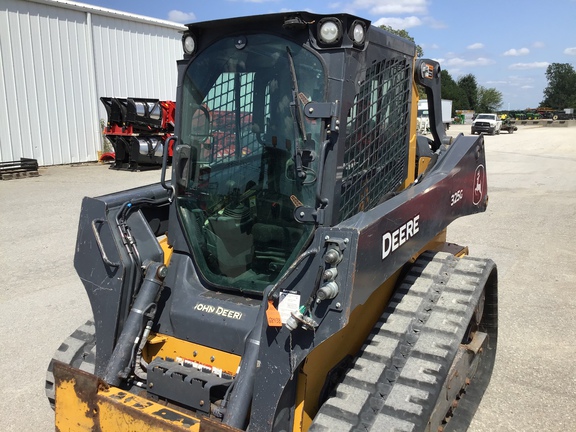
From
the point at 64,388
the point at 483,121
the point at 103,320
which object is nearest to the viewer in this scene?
the point at 64,388

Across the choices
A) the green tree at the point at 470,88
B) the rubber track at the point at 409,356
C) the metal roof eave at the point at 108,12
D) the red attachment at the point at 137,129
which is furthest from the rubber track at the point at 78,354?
the green tree at the point at 470,88

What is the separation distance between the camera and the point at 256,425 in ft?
7.55

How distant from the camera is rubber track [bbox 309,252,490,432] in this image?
230cm

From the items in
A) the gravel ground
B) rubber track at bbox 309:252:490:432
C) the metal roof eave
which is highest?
the metal roof eave

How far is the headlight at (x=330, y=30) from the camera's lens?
8.14 ft

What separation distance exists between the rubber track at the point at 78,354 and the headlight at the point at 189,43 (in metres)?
1.86

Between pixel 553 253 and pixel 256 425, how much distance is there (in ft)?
21.8

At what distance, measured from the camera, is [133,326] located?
2863 mm

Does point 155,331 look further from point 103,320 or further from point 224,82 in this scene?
point 224,82

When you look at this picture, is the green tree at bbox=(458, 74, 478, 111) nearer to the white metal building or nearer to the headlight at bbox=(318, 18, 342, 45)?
the white metal building

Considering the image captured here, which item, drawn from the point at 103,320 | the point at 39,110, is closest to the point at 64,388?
the point at 103,320

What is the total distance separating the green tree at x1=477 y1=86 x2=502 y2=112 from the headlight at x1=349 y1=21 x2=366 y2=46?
9565cm

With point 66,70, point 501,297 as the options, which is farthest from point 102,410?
point 66,70

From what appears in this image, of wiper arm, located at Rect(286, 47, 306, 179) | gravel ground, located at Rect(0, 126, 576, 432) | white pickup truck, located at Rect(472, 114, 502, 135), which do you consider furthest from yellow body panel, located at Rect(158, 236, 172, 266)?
white pickup truck, located at Rect(472, 114, 502, 135)
